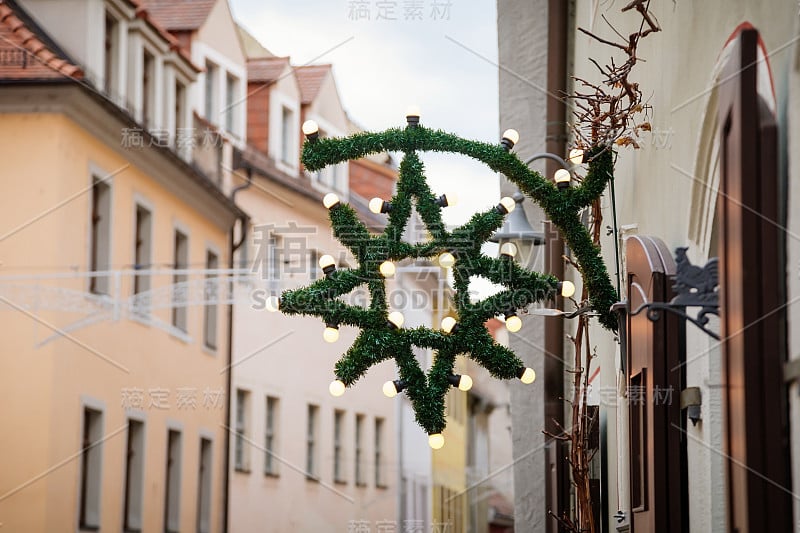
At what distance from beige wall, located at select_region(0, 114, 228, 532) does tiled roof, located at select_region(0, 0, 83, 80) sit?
1.85 feet

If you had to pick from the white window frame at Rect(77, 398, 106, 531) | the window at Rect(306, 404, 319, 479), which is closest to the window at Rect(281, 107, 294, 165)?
the window at Rect(306, 404, 319, 479)

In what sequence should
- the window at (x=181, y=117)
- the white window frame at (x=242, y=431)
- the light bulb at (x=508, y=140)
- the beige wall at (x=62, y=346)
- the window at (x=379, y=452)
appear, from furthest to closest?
the window at (x=379, y=452)
the white window frame at (x=242, y=431)
the window at (x=181, y=117)
the beige wall at (x=62, y=346)
the light bulb at (x=508, y=140)

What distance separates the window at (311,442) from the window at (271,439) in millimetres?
1352

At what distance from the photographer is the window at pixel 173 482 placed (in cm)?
2108

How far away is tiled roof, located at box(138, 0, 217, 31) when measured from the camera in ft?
79.0

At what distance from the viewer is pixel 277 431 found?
25.5 m

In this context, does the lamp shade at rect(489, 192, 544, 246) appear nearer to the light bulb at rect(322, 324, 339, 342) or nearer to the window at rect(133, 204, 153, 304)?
the light bulb at rect(322, 324, 339, 342)

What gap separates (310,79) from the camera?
93.8ft

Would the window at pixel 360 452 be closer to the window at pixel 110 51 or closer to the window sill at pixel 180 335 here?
the window sill at pixel 180 335

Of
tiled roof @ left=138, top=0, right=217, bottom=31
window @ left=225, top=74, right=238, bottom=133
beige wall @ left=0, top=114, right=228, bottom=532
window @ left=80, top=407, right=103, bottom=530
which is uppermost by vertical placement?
tiled roof @ left=138, top=0, right=217, bottom=31

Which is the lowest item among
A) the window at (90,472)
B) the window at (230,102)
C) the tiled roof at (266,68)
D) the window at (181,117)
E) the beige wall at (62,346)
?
the window at (90,472)

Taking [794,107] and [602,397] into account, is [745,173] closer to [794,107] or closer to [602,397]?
[794,107]

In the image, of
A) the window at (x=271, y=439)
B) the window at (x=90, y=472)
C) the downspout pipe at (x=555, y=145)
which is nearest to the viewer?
the downspout pipe at (x=555, y=145)

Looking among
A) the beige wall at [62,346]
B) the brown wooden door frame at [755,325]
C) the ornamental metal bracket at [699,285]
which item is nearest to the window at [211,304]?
the beige wall at [62,346]
